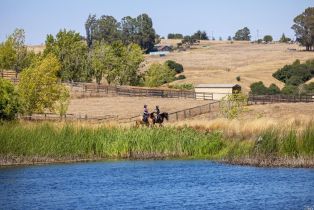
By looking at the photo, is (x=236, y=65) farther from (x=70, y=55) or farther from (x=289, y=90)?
(x=70, y=55)

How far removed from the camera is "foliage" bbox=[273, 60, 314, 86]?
139 m

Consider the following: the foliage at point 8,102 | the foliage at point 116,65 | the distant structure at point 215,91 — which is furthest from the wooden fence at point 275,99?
the foliage at point 8,102

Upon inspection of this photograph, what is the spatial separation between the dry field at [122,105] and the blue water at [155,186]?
42756 millimetres

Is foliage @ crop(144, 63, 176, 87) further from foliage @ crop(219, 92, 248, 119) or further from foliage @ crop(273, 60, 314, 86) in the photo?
foliage @ crop(219, 92, 248, 119)

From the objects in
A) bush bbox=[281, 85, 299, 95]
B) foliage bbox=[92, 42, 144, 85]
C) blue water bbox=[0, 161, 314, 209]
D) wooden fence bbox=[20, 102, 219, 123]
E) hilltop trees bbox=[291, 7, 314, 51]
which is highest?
hilltop trees bbox=[291, 7, 314, 51]

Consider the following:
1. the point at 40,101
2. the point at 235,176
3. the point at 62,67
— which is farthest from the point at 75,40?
the point at 235,176

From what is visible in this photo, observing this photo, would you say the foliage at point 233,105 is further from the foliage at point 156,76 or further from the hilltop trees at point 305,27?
the hilltop trees at point 305,27

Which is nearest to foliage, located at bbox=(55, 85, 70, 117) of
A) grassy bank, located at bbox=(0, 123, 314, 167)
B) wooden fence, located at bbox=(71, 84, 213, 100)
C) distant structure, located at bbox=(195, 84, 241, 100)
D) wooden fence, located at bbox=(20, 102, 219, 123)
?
wooden fence, located at bbox=(20, 102, 219, 123)

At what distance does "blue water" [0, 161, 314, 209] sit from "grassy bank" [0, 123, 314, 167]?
3.68ft

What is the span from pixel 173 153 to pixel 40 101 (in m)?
25.5

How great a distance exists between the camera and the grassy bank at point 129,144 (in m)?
43.8

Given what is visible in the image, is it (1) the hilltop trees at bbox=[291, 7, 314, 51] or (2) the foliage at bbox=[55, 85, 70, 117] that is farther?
(1) the hilltop trees at bbox=[291, 7, 314, 51]

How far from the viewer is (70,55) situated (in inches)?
4702

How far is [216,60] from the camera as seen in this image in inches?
7446
